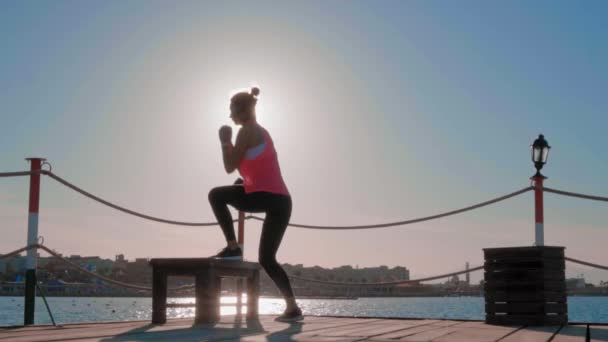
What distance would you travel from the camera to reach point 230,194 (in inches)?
239

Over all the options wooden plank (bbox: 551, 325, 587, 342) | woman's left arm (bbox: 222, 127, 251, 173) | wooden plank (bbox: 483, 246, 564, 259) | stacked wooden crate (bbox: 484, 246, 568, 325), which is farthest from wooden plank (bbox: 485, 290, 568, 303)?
woman's left arm (bbox: 222, 127, 251, 173)

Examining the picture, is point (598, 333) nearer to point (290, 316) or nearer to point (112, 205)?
point (290, 316)

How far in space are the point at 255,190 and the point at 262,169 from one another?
0.63 ft

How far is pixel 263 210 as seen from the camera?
604 centimetres

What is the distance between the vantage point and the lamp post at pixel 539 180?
7082 mm

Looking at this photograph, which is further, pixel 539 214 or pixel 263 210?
pixel 539 214

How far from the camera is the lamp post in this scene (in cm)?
708

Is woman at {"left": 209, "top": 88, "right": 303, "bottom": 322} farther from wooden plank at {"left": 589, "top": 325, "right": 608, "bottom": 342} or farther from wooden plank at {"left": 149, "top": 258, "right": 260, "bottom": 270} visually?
wooden plank at {"left": 589, "top": 325, "right": 608, "bottom": 342}

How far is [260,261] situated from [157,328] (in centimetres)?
137

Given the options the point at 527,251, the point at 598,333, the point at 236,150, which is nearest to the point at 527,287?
the point at 527,251

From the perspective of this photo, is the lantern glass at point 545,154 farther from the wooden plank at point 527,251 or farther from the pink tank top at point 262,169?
the pink tank top at point 262,169

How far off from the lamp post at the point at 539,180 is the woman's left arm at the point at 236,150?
3227 mm

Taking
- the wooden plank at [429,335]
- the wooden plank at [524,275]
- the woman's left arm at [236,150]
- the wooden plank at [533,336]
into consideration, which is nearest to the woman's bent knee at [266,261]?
the woman's left arm at [236,150]

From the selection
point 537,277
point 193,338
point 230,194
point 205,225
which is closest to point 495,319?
point 537,277
